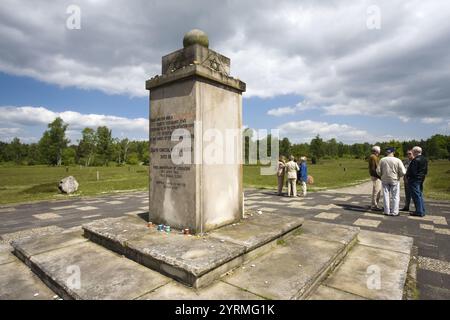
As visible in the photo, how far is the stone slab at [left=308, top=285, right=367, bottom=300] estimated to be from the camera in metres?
2.67

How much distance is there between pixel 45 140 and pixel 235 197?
8141 centimetres

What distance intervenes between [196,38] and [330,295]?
4281mm

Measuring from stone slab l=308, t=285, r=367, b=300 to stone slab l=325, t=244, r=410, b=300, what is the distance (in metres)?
0.08

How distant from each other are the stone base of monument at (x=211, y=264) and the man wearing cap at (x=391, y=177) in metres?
2.82

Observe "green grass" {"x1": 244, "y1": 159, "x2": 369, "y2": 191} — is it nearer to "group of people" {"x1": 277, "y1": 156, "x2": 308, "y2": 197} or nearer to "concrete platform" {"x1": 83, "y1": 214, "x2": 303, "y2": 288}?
"group of people" {"x1": 277, "y1": 156, "x2": 308, "y2": 197}

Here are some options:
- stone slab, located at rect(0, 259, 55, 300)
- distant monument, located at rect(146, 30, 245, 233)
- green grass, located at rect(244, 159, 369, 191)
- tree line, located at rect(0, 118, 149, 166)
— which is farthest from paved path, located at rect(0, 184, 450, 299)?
tree line, located at rect(0, 118, 149, 166)

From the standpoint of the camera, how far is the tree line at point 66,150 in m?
68.4

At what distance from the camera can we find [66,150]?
7250 cm

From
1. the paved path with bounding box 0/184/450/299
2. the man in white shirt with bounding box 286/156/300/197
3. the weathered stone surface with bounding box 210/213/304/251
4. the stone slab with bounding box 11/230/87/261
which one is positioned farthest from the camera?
the man in white shirt with bounding box 286/156/300/197

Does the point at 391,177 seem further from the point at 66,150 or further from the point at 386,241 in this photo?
the point at 66,150

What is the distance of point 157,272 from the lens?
3070 mm

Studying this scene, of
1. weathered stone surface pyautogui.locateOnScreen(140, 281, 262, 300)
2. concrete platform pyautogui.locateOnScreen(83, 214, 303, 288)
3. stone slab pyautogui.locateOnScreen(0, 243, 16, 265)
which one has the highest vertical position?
concrete platform pyautogui.locateOnScreen(83, 214, 303, 288)
